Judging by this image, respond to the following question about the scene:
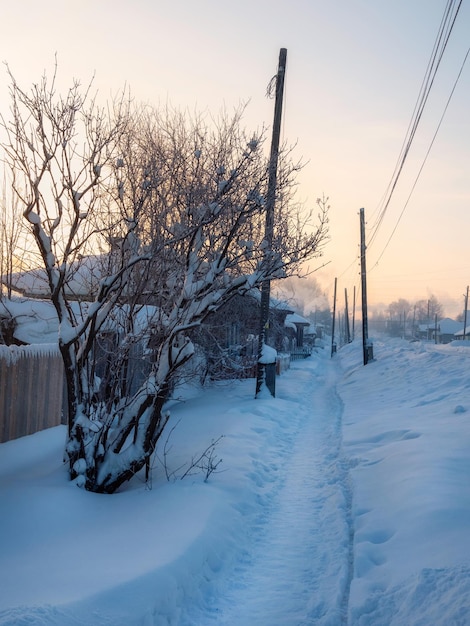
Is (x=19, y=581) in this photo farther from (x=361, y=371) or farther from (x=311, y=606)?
(x=361, y=371)

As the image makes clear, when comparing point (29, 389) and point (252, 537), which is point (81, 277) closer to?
point (29, 389)

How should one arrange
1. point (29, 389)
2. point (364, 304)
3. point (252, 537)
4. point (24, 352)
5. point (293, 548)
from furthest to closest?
point (364, 304)
point (29, 389)
point (24, 352)
point (252, 537)
point (293, 548)

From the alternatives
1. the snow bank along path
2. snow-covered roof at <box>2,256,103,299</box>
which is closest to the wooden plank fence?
snow-covered roof at <box>2,256,103,299</box>

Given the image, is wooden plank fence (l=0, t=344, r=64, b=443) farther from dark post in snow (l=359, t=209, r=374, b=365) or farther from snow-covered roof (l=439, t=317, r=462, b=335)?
snow-covered roof (l=439, t=317, r=462, b=335)

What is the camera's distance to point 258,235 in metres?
12.2

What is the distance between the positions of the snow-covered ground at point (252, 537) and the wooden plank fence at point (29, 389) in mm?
293

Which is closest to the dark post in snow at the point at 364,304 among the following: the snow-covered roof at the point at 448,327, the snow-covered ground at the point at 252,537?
the snow-covered ground at the point at 252,537

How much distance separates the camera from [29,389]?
31.7 feet

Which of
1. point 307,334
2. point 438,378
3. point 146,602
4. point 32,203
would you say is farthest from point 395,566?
point 307,334

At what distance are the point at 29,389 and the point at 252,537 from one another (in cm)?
507

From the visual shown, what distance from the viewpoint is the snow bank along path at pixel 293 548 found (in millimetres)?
4547

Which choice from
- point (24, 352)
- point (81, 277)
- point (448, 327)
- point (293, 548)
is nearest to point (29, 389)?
point (24, 352)

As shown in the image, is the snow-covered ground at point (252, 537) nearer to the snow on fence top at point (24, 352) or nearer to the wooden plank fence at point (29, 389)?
the wooden plank fence at point (29, 389)

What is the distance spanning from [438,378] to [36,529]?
43.3 feet
